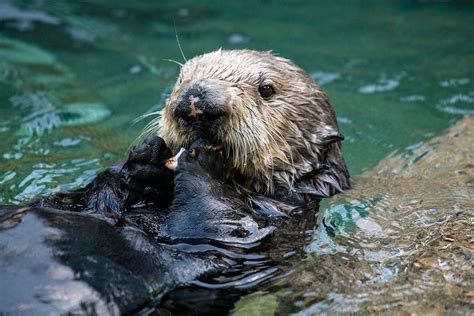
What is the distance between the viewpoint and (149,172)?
3.94 m

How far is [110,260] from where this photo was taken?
10.3 ft

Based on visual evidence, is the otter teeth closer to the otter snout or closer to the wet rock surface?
the otter snout

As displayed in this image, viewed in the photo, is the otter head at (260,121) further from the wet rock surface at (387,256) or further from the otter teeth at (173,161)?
the wet rock surface at (387,256)

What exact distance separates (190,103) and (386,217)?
1426 millimetres

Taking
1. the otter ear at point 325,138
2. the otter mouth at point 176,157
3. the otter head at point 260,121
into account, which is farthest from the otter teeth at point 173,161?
the otter ear at point 325,138

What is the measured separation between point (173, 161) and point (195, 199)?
0.33m

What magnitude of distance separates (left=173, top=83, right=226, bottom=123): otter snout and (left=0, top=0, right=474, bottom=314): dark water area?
0.89 metres

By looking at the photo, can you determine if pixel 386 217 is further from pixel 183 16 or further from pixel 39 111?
pixel 183 16

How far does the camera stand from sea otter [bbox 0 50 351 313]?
9.87 feet

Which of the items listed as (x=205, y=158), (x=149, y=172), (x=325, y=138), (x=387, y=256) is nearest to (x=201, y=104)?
(x=205, y=158)

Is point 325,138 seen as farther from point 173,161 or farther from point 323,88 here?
point 323,88

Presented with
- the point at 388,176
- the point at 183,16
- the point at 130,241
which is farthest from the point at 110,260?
the point at 183,16

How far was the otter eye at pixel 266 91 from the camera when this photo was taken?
14.5 feet

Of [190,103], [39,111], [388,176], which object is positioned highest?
[190,103]
